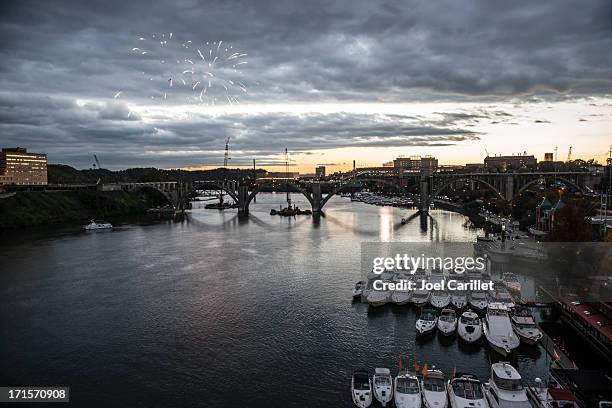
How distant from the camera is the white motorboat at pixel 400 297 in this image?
18.9 metres

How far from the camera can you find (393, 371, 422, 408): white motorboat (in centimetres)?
1106

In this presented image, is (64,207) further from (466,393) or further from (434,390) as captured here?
(466,393)

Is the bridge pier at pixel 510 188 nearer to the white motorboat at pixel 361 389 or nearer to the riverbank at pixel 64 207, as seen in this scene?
the white motorboat at pixel 361 389

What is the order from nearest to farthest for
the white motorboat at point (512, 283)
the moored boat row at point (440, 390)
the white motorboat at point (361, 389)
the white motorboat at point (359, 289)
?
the moored boat row at point (440, 390)
the white motorboat at point (361, 389)
the white motorboat at point (512, 283)
the white motorboat at point (359, 289)

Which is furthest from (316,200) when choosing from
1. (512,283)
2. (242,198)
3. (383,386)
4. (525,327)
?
(383,386)

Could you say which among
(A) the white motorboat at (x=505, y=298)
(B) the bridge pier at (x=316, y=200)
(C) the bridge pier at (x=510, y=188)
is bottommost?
(A) the white motorboat at (x=505, y=298)

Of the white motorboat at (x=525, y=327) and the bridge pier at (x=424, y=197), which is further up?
the bridge pier at (x=424, y=197)

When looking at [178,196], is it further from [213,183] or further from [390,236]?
[390,236]

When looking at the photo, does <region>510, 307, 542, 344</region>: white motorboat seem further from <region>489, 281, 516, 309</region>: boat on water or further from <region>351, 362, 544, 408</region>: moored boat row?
<region>351, 362, 544, 408</region>: moored boat row

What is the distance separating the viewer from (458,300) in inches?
722

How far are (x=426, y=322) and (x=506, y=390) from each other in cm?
503

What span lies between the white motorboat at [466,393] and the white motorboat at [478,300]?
6.51 metres

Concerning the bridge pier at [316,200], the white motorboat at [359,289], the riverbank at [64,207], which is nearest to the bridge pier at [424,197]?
the bridge pier at [316,200]

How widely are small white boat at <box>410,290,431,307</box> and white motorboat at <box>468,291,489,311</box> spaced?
5.30 ft
